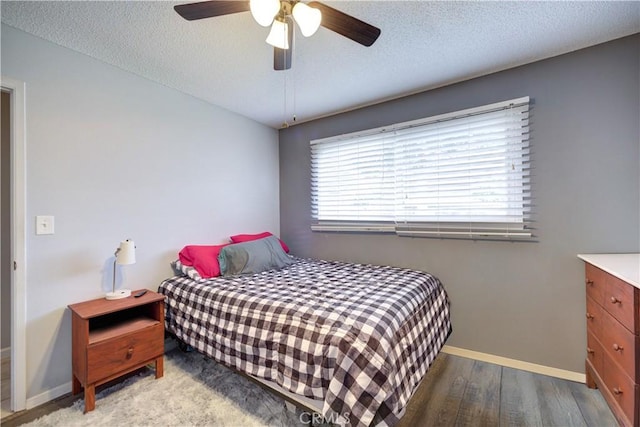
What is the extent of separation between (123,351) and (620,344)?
9.79ft

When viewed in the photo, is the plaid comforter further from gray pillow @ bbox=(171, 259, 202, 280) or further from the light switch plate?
the light switch plate

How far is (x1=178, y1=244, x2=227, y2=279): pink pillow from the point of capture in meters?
2.47

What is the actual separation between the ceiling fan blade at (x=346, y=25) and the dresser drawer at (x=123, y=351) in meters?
2.31

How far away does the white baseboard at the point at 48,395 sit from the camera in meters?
1.81

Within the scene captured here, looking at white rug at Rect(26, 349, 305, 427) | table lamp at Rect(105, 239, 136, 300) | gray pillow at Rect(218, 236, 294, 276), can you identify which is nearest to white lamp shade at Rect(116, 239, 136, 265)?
table lamp at Rect(105, 239, 136, 300)

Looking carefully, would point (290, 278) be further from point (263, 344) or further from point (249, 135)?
point (249, 135)

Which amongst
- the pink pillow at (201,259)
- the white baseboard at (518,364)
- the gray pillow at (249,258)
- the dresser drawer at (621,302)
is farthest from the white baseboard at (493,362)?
the gray pillow at (249,258)

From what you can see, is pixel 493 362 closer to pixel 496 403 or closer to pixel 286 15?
pixel 496 403

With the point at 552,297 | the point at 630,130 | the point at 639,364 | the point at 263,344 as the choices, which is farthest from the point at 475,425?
the point at 630,130

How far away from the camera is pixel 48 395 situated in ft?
6.15

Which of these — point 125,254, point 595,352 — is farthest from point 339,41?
point 595,352

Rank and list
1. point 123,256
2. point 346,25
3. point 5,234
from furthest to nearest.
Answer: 1. point 5,234
2. point 123,256
3. point 346,25

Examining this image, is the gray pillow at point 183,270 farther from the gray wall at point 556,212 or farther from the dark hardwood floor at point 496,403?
the gray wall at point 556,212

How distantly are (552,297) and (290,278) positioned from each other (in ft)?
6.78
